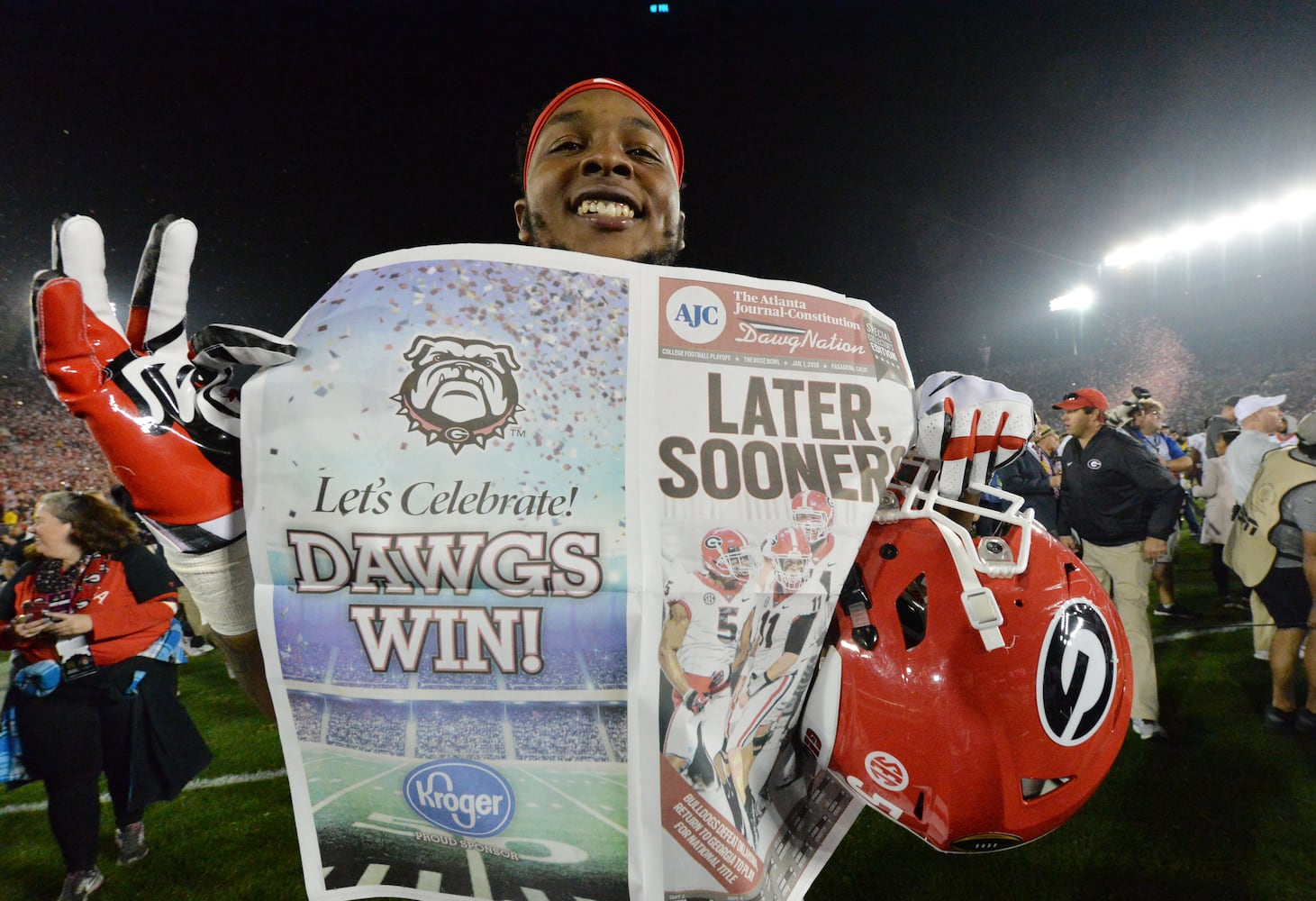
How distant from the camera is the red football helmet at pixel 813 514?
0.86 meters

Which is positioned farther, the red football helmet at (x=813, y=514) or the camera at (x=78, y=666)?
the camera at (x=78, y=666)

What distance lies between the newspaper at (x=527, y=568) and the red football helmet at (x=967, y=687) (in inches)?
5.1

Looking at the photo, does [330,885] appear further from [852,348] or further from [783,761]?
A: [852,348]

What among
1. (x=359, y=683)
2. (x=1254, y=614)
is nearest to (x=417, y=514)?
(x=359, y=683)

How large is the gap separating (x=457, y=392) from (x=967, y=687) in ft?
2.62

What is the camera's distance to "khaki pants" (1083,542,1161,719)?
3.44 meters

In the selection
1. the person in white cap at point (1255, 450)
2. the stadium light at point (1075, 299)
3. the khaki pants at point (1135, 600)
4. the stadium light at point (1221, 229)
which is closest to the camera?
the khaki pants at point (1135, 600)

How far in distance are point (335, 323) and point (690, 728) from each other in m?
0.70

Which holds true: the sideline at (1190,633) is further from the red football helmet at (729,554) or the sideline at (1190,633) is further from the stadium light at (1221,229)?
the stadium light at (1221,229)

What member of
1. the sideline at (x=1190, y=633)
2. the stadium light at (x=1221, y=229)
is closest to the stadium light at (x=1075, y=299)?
the stadium light at (x=1221, y=229)

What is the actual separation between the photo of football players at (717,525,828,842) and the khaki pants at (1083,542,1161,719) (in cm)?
339

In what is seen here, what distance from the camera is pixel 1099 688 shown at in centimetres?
94

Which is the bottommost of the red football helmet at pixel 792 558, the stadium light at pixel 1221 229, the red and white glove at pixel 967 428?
the red football helmet at pixel 792 558

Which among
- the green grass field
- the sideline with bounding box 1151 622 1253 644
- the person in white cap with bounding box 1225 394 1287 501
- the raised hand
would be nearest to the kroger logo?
the raised hand
